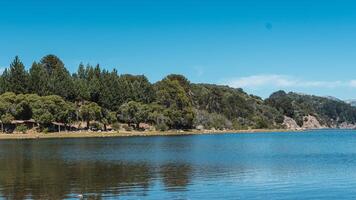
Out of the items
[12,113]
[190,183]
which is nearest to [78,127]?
[12,113]

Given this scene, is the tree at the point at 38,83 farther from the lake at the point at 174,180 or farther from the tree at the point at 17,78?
the lake at the point at 174,180

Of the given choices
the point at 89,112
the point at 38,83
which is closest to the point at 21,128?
the point at 89,112

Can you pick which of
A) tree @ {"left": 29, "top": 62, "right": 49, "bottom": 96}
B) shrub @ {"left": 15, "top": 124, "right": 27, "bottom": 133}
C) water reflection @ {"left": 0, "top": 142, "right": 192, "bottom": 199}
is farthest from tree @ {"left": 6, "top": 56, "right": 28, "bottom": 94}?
water reflection @ {"left": 0, "top": 142, "right": 192, "bottom": 199}

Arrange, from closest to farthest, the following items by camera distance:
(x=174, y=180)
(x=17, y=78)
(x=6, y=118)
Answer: (x=174, y=180) < (x=6, y=118) < (x=17, y=78)

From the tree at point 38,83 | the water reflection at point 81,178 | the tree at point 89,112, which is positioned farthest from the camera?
the tree at point 38,83

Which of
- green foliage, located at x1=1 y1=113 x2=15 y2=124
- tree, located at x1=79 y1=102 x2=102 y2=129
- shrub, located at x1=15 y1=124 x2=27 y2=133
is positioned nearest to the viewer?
green foliage, located at x1=1 y1=113 x2=15 y2=124

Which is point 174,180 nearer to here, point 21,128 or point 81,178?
point 81,178

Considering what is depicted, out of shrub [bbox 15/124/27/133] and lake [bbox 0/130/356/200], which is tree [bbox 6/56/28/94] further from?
lake [bbox 0/130/356/200]

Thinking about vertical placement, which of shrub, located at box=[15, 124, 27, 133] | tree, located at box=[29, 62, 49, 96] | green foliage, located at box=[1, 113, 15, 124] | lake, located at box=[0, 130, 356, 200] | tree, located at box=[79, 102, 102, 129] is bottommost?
lake, located at box=[0, 130, 356, 200]

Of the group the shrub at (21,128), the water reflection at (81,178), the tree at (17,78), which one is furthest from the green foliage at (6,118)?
the water reflection at (81,178)

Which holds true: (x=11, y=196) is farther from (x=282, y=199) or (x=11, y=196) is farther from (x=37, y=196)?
(x=282, y=199)

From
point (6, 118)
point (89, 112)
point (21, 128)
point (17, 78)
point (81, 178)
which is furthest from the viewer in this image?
point (17, 78)

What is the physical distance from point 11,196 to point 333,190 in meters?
23.7

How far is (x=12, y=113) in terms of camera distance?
171625mm
